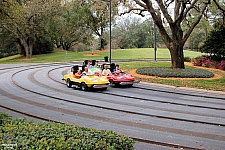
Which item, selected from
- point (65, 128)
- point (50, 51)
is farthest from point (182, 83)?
point (50, 51)

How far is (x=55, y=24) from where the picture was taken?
1736 inches

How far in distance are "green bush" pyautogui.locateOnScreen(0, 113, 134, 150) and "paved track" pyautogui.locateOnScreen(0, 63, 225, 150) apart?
1.90 meters

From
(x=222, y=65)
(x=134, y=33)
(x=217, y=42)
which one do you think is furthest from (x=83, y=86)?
(x=134, y=33)

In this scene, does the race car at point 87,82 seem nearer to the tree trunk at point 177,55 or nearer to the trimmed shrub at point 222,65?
the tree trunk at point 177,55

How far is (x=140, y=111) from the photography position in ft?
29.9

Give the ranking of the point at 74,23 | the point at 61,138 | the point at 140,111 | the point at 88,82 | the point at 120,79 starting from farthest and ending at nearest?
the point at 74,23
the point at 120,79
the point at 88,82
the point at 140,111
the point at 61,138

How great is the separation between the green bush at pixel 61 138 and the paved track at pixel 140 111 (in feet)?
6.22

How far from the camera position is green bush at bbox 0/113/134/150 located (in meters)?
3.61

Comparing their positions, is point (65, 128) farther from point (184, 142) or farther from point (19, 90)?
point (19, 90)

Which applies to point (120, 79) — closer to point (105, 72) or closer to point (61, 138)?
point (105, 72)

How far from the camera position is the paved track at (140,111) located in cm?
650

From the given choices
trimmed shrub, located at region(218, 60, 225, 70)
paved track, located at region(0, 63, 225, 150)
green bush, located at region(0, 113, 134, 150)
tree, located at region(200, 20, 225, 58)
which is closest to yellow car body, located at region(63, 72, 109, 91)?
paved track, located at region(0, 63, 225, 150)

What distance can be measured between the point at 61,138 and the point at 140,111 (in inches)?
221

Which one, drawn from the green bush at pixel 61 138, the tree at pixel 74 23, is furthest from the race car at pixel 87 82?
the tree at pixel 74 23
